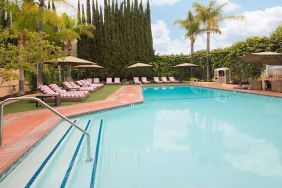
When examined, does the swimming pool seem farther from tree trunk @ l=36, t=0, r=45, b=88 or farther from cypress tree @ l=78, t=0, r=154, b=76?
cypress tree @ l=78, t=0, r=154, b=76

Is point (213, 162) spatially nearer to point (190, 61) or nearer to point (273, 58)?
point (273, 58)

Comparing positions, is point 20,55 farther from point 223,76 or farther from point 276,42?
point 223,76

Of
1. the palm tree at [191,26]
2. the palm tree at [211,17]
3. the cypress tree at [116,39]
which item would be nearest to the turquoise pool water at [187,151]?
the palm tree at [211,17]

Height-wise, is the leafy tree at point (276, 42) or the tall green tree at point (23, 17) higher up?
the tall green tree at point (23, 17)

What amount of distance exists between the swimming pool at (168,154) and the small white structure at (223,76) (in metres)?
16.7

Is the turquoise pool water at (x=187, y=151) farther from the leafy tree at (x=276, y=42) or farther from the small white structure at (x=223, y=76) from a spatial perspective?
the small white structure at (x=223, y=76)

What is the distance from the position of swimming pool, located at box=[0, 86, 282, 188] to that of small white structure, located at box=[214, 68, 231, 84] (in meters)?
16.7

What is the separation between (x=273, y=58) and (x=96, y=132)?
1354cm

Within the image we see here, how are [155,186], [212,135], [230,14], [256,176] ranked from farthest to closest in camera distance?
[230,14]
[212,135]
[256,176]
[155,186]

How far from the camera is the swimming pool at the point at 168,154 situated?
4516mm

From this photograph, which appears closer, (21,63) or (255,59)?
(21,63)

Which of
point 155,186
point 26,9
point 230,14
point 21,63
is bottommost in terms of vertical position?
point 155,186

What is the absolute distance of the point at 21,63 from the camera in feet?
35.3

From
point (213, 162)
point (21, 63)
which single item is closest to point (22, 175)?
point (213, 162)
